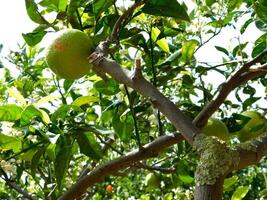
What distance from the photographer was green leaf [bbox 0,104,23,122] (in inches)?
48.4

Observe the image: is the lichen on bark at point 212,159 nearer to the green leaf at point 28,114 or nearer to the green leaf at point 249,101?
the green leaf at point 28,114

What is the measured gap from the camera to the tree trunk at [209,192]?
26.1 inches

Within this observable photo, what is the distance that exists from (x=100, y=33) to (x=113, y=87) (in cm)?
29

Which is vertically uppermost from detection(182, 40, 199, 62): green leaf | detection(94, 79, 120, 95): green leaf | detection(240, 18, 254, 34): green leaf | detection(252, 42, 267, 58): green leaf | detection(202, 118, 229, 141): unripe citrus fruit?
detection(240, 18, 254, 34): green leaf

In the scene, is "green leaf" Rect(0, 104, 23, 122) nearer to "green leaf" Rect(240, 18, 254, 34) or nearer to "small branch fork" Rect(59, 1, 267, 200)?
"small branch fork" Rect(59, 1, 267, 200)

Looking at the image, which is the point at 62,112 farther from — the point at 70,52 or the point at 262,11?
the point at 262,11

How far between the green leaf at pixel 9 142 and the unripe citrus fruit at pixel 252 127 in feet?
2.16

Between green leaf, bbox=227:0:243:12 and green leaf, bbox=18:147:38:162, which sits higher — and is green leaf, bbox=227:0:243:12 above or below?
above

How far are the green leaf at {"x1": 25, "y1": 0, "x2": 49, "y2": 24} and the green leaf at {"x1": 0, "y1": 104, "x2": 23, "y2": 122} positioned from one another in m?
0.24

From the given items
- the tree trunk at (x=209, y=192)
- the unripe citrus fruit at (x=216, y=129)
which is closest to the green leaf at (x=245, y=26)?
the unripe citrus fruit at (x=216, y=129)

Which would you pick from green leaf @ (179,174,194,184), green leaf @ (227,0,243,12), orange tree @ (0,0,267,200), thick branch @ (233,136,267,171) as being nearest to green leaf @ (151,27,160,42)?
orange tree @ (0,0,267,200)

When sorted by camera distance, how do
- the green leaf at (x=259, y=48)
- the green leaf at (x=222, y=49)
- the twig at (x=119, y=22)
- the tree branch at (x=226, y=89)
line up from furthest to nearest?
1. the green leaf at (x=222, y=49)
2. the green leaf at (x=259, y=48)
3. the twig at (x=119, y=22)
4. the tree branch at (x=226, y=89)

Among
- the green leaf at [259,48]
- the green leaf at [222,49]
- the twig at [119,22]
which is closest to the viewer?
the twig at [119,22]

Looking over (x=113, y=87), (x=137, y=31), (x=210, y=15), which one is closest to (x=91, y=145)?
(x=113, y=87)
